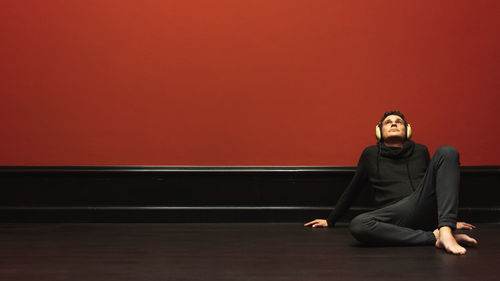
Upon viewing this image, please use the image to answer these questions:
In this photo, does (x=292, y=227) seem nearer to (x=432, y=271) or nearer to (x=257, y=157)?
(x=257, y=157)

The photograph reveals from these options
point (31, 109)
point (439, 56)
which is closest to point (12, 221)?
point (31, 109)

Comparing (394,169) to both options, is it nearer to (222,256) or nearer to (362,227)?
(362,227)

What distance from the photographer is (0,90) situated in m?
3.42

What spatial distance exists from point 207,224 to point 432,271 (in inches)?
68.2

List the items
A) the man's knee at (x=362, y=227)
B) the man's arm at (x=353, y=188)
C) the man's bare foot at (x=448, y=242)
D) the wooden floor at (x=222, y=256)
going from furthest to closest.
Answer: the man's arm at (x=353, y=188) < the man's knee at (x=362, y=227) < the man's bare foot at (x=448, y=242) < the wooden floor at (x=222, y=256)

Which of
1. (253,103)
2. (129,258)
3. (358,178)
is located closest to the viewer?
(129,258)

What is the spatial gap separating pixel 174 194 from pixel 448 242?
1.86 metres

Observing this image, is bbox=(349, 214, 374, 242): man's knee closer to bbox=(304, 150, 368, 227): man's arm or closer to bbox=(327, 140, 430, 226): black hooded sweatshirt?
bbox=(327, 140, 430, 226): black hooded sweatshirt

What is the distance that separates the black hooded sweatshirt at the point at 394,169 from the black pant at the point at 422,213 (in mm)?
117

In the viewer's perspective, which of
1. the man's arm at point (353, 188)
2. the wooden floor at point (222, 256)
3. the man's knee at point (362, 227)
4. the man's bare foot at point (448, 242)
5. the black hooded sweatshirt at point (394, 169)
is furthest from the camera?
the man's arm at point (353, 188)

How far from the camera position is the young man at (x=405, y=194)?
2371mm

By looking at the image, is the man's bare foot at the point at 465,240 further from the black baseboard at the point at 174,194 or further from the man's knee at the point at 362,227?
the black baseboard at the point at 174,194

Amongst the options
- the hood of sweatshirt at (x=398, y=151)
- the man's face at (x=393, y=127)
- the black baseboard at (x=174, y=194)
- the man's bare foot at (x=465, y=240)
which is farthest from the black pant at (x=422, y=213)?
the black baseboard at (x=174, y=194)

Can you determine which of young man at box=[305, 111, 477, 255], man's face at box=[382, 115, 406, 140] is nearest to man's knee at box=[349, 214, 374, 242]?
young man at box=[305, 111, 477, 255]
